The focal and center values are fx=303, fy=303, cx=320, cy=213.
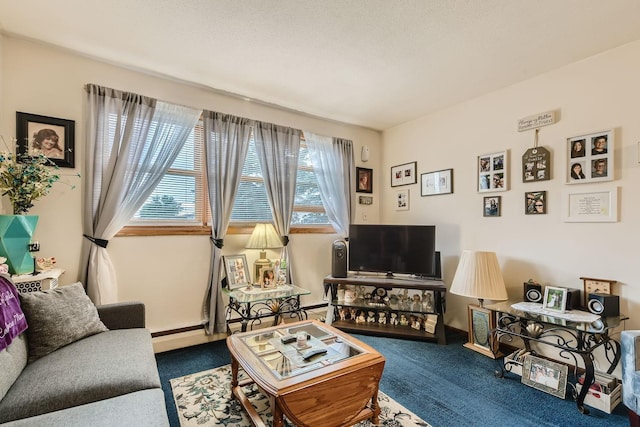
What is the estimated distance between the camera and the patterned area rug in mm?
1805

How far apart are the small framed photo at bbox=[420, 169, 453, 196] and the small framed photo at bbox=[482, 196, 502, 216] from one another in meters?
0.41

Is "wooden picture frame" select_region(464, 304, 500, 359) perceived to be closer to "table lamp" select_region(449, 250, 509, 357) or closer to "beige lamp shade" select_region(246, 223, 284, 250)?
"table lamp" select_region(449, 250, 509, 357)

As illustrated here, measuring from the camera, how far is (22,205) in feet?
6.58

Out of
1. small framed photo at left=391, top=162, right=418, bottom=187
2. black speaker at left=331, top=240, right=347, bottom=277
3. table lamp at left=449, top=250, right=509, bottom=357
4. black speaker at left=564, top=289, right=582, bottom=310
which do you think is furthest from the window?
black speaker at left=564, top=289, right=582, bottom=310

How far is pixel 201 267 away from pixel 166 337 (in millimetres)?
679

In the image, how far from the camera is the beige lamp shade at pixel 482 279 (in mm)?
2602

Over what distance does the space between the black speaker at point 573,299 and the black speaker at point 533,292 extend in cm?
21

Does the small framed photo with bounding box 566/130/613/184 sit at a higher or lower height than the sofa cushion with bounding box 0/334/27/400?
higher

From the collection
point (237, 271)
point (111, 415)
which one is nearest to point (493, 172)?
point (237, 271)

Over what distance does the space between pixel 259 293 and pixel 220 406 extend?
1009 millimetres

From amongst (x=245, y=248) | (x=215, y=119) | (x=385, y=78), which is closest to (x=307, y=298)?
(x=245, y=248)

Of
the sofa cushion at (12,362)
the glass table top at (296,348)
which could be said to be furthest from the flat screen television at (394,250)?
the sofa cushion at (12,362)

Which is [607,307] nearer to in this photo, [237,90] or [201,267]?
[201,267]

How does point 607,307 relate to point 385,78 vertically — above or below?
below
